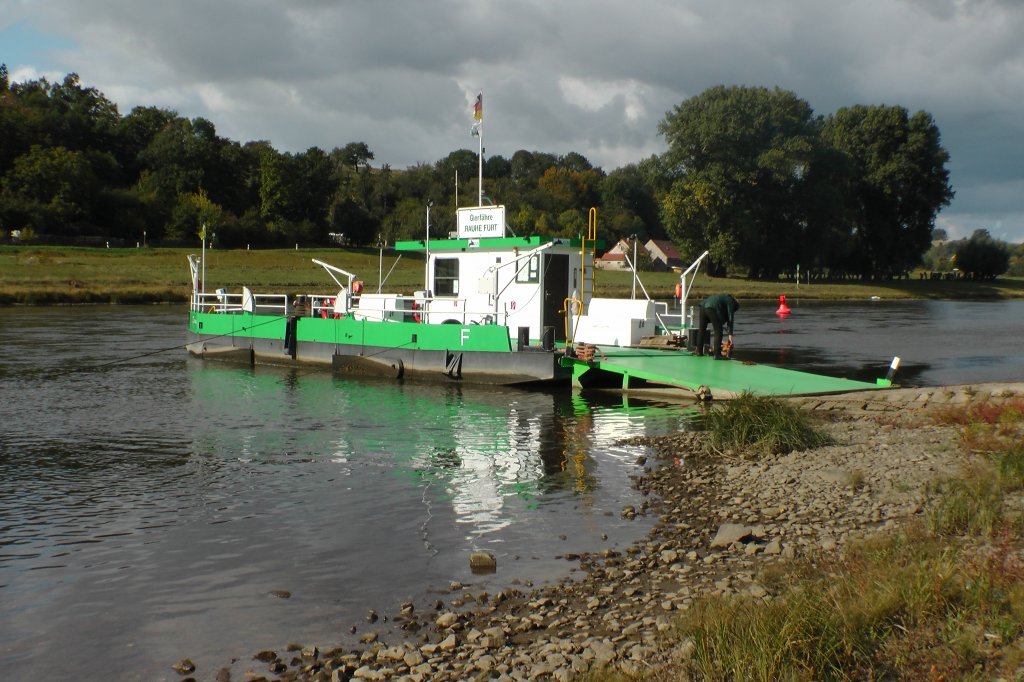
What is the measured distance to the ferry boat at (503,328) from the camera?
20219mm

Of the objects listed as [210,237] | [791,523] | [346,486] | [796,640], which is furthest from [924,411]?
[210,237]

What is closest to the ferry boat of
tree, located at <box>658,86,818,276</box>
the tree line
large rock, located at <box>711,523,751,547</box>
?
large rock, located at <box>711,523,751,547</box>

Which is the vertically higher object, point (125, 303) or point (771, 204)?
point (771, 204)

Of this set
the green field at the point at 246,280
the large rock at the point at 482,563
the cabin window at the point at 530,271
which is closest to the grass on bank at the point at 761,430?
the large rock at the point at 482,563

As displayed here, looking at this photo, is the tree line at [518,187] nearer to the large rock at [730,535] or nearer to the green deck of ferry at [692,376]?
the green deck of ferry at [692,376]

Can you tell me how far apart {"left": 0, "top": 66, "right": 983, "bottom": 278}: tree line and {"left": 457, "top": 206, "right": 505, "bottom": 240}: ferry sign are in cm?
3927

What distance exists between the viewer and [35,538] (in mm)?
A: 10125

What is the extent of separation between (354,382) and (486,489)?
38.0 feet

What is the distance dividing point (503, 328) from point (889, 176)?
7610 cm

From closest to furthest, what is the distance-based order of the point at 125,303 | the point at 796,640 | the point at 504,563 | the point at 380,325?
the point at 796,640 → the point at 504,563 → the point at 380,325 → the point at 125,303

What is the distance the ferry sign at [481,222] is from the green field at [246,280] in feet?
98.8

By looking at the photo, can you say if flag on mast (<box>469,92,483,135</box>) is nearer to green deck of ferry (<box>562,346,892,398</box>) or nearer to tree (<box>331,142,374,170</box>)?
green deck of ferry (<box>562,346,892,398</box>)

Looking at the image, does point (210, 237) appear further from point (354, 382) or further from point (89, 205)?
point (354, 382)

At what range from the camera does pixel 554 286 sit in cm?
2259
